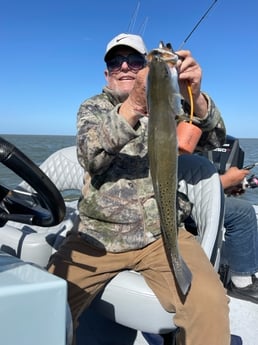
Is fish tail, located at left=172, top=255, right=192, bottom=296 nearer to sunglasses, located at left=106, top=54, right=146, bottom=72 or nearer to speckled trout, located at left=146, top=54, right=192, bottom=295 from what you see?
speckled trout, located at left=146, top=54, right=192, bottom=295

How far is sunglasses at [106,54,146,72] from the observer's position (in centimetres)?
245

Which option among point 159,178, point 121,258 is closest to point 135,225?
point 121,258

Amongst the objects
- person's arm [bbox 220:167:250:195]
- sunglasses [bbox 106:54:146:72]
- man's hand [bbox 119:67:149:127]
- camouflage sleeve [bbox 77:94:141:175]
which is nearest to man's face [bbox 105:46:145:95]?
sunglasses [bbox 106:54:146:72]

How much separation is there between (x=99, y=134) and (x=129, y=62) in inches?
26.0

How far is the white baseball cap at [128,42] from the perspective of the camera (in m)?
2.41

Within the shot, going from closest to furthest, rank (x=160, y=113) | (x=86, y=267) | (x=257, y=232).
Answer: (x=160, y=113) < (x=86, y=267) < (x=257, y=232)

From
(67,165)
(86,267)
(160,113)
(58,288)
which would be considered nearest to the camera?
(58,288)

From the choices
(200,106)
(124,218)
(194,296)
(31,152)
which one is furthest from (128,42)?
(31,152)

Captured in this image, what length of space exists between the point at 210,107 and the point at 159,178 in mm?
896

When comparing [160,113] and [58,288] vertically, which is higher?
[160,113]

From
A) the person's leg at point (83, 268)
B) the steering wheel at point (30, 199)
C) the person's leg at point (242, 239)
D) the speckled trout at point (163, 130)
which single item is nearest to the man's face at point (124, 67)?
the person's leg at point (83, 268)

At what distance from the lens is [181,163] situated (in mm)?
2834

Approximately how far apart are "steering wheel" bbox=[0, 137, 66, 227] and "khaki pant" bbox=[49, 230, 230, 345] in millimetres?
672

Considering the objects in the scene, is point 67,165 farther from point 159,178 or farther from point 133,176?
point 159,178
